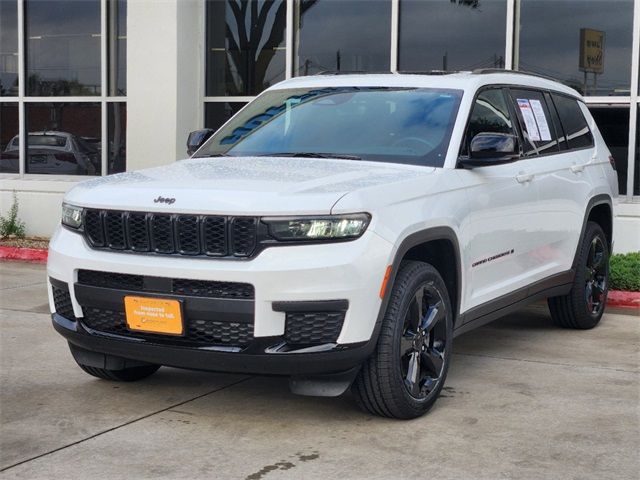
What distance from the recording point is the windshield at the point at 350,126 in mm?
5777

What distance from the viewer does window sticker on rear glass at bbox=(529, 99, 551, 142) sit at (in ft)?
23.1

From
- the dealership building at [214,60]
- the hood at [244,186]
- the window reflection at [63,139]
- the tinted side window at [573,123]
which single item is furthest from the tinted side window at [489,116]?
the window reflection at [63,139]

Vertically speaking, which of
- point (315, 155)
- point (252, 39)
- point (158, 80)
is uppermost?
point (252, 39)

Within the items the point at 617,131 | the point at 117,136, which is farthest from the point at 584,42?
the point at 117,136

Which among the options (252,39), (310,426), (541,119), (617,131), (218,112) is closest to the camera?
(310,426)

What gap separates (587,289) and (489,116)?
6.73 feet

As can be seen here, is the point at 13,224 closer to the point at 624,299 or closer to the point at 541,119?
the point at 624,299

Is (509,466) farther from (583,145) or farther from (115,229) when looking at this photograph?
(583,145)

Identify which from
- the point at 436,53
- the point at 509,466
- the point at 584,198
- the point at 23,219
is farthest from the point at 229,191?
the point at 23,219

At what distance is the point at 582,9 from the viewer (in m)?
10.5

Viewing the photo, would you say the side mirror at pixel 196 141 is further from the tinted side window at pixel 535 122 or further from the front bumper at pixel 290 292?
the tinted side window at pixel 535 122

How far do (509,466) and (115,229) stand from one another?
2247mm

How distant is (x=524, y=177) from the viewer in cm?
639

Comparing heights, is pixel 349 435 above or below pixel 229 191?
below
